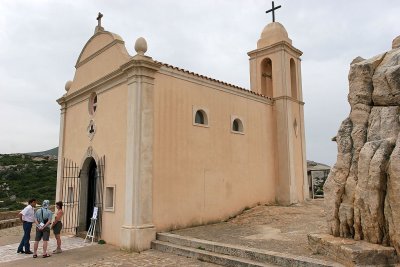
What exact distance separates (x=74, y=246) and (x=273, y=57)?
37.2ft

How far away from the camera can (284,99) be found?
15047 millimetres

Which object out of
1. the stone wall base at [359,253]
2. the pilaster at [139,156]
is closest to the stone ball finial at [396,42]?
the stone wall base at [359,253]

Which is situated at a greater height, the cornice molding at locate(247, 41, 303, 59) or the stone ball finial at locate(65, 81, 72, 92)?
the cornice molding at locate(247, 41, 303, 59)

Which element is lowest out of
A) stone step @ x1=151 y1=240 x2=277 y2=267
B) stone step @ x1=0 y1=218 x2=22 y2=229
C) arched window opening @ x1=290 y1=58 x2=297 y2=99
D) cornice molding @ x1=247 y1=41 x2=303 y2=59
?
stone step @ x1=0 y1=218 x2=22 y2=229

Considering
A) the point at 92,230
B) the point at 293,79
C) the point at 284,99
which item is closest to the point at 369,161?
the point at 92,230

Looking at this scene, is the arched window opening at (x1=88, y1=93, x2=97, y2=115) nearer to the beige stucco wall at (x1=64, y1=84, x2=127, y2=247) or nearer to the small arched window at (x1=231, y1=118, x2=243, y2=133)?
the beige stucco wall at (x1=64, y1=84, x2=127, y2=247)

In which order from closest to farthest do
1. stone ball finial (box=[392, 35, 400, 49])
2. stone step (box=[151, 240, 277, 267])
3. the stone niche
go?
1. the stone niche
2. stone step (box=[151, 240, 277, 267])
3. stone ball finial (box=[392, 35, 400, 49])

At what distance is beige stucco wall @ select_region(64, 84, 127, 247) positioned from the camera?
10367mm

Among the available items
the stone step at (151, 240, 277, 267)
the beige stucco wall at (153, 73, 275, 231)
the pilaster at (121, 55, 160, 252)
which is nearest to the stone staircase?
the stone step at (151, 240, 277, 267)

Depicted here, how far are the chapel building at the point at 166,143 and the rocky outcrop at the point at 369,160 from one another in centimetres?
503

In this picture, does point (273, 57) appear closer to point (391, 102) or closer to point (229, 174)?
point (229, 174)

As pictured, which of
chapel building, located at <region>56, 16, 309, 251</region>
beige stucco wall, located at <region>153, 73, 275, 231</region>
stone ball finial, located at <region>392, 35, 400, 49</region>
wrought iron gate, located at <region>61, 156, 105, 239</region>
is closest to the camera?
Result: stone ball finial, located at <region>392, 35, 400, 49</region>

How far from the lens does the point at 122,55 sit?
11.1 meters

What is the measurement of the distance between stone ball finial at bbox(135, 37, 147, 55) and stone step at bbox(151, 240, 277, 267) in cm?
557
